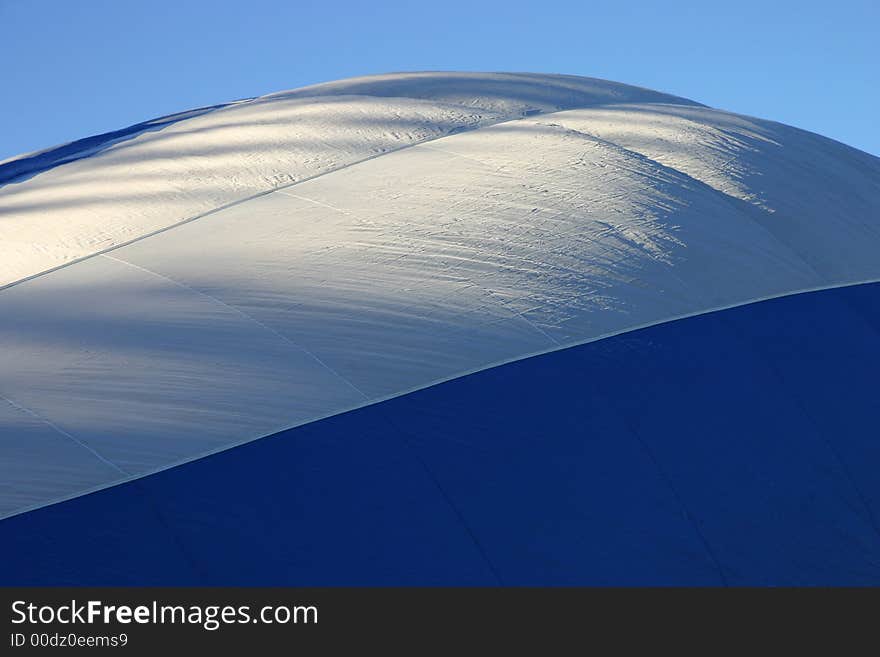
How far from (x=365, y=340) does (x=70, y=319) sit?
201 centimetres

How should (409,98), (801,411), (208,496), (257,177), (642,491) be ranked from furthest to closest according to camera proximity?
1. (409,98)
2. (257,177)
3. (801,411)
4. (642,491)
5. (208,496)

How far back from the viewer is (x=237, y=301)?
26.2 feet

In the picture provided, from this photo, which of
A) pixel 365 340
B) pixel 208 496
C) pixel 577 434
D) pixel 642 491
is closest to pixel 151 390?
pixel 208 496

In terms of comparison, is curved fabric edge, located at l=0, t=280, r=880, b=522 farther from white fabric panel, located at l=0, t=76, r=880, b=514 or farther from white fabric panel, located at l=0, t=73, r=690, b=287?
white fabric panel, located at l=0, t=73, r=690, b=287

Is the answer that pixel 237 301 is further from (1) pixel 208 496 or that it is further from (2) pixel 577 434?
(2) pixel 577 434

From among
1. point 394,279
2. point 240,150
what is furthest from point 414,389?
point 240,150

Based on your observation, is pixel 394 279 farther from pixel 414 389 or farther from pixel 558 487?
pixel 558 487

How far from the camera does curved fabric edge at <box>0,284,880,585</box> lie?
6480mm

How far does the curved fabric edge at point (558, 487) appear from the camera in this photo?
6480 mm

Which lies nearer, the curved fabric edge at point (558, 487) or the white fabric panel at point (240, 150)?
the curved fabric edge at point (558, 487)

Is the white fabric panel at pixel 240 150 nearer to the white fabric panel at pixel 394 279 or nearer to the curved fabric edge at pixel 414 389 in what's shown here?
the white fabric panel at pixel 394 279

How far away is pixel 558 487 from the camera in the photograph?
7.39 meters

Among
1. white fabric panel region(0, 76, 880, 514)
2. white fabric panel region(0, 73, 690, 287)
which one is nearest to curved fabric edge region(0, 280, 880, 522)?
white fabric panel region(0, 76, 880, 514)

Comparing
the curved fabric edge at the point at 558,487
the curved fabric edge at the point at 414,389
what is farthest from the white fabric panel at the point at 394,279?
the curved fabric edge at the point at 558,487
